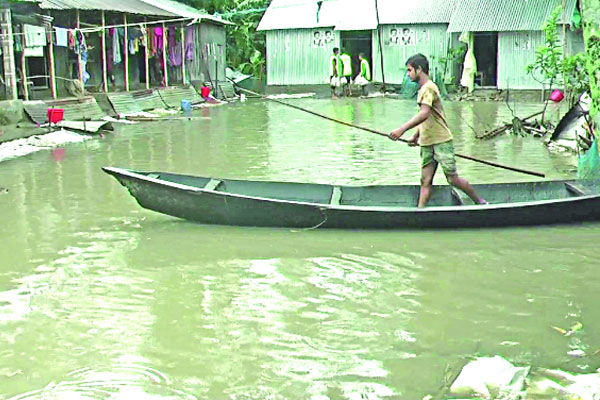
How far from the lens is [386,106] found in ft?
80.1

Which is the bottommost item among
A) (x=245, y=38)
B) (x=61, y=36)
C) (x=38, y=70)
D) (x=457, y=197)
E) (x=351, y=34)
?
(x=457, y=197)


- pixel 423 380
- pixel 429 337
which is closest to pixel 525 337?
pixel 429 337

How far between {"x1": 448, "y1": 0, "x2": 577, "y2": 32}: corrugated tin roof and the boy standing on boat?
18.6 meters

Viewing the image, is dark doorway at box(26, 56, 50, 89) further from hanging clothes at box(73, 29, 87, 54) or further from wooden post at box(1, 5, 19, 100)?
wooden post at box(1, 5, 19, 100)

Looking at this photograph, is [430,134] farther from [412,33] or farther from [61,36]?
[412,33]

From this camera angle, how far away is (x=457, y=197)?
8234 millimetres

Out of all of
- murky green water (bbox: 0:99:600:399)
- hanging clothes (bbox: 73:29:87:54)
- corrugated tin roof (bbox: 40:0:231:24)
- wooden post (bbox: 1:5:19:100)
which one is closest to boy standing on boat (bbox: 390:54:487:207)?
murky green water (bbox: 0:99:600:399)

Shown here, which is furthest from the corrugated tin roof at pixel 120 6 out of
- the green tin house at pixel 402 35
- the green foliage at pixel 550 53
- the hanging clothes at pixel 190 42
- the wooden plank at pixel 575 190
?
the wooden plank at pixel 575 190

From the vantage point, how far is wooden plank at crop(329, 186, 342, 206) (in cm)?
819

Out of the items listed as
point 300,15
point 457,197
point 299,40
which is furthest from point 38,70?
point 457,197

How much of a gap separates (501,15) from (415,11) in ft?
11.6

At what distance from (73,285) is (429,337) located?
3008mm

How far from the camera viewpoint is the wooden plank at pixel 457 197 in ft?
26.7

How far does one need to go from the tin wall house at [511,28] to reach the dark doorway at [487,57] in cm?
194
